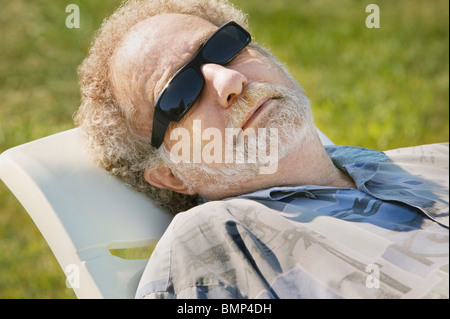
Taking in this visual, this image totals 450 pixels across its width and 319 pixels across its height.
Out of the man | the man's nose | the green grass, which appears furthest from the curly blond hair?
the green grass

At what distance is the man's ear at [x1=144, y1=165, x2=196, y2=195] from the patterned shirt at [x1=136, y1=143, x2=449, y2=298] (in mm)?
504

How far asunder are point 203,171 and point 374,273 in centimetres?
102

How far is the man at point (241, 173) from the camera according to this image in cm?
212

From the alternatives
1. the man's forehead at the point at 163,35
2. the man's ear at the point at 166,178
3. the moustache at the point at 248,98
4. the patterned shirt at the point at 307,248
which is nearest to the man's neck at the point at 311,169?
the patterned shirt at the point at 307,248

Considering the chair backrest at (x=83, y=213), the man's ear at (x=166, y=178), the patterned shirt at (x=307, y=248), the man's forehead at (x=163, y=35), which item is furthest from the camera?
the man's ear at (x=166, y=178)

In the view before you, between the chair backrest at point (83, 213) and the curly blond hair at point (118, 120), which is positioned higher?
the curly blond hair at point (118, 120)

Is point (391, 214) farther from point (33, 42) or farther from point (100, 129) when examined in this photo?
point (33, 42)

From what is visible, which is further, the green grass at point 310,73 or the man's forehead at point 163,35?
the green grass at point 310,73

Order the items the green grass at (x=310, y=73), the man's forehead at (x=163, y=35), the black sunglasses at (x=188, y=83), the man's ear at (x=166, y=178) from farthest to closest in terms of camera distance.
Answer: the green grass at (x=310, y=73) → the man's ear at (x=166, y=178) → the man's forehead at (x=163, y=35) → the black sunglasses at (x=188, y=83)

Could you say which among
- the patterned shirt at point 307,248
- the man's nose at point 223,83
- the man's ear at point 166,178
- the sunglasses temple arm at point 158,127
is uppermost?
the man's nose at point 223,83

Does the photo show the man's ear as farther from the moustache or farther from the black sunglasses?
the moustache

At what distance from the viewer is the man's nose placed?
2557mm

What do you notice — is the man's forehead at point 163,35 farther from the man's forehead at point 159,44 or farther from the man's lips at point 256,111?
the man's lips at point 256,111

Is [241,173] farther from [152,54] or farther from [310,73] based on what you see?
[310,73]
